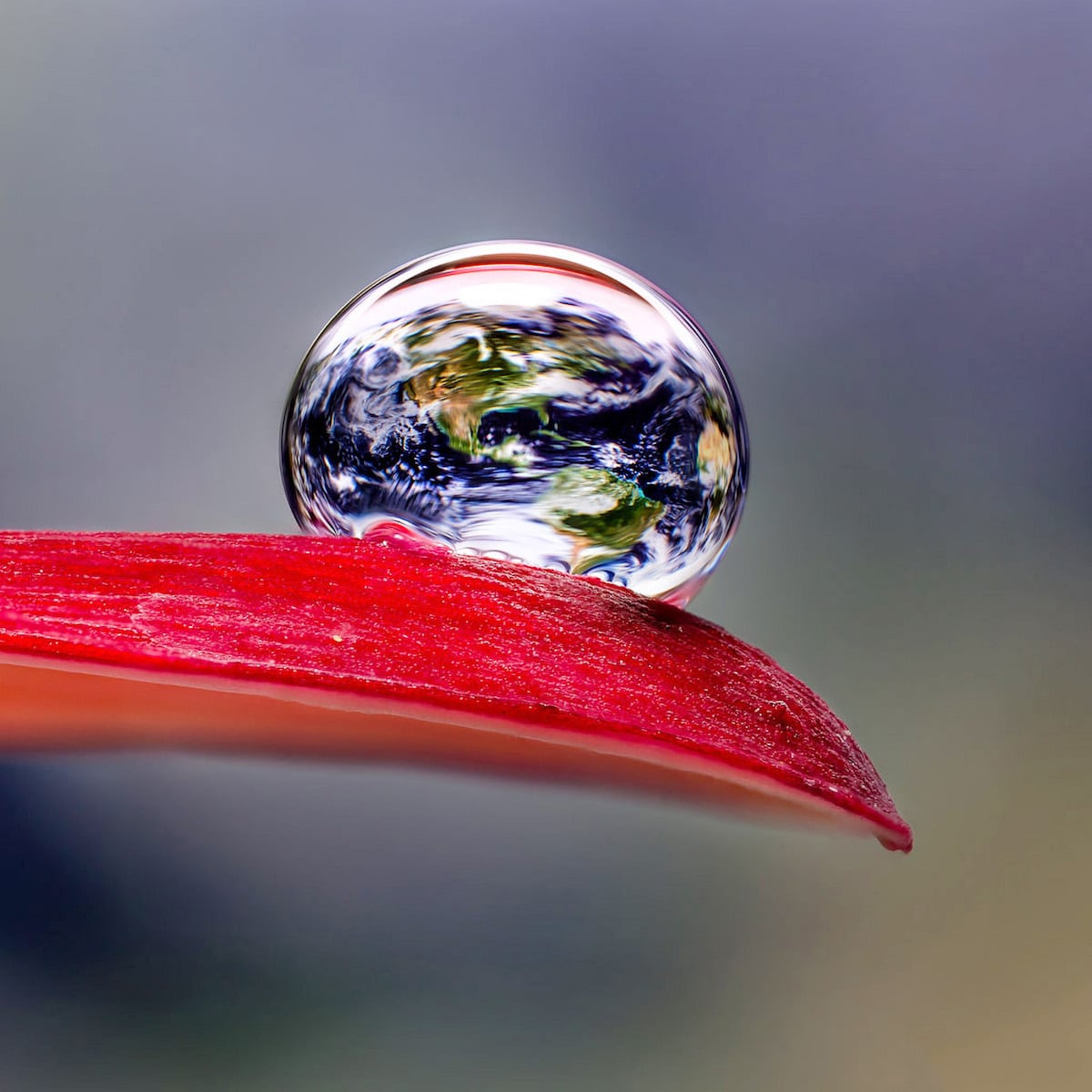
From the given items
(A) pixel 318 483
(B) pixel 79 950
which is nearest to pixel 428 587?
(A) pixel 318 483

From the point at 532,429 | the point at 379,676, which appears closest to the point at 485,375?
the point at 532,429

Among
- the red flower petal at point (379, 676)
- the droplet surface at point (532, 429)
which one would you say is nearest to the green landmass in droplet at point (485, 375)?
the droplet surface at point (532, 429)

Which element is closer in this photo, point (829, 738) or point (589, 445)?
point (829, 738)

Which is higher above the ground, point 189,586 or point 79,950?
point 189,586

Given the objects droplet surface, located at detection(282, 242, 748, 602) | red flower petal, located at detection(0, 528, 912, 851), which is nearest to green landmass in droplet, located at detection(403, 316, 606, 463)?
droplet surface, located at detection(282, 242, 748, 602)

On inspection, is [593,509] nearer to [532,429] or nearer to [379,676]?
[532,429]

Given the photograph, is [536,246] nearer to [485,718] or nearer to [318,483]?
[318,483]

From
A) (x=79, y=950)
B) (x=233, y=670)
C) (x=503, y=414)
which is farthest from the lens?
(x=79, y=950)

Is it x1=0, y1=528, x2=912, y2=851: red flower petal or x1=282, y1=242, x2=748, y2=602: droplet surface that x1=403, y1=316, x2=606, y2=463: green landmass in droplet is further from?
x1=0, y1=528, x2=912, y2=851: red flower petal
